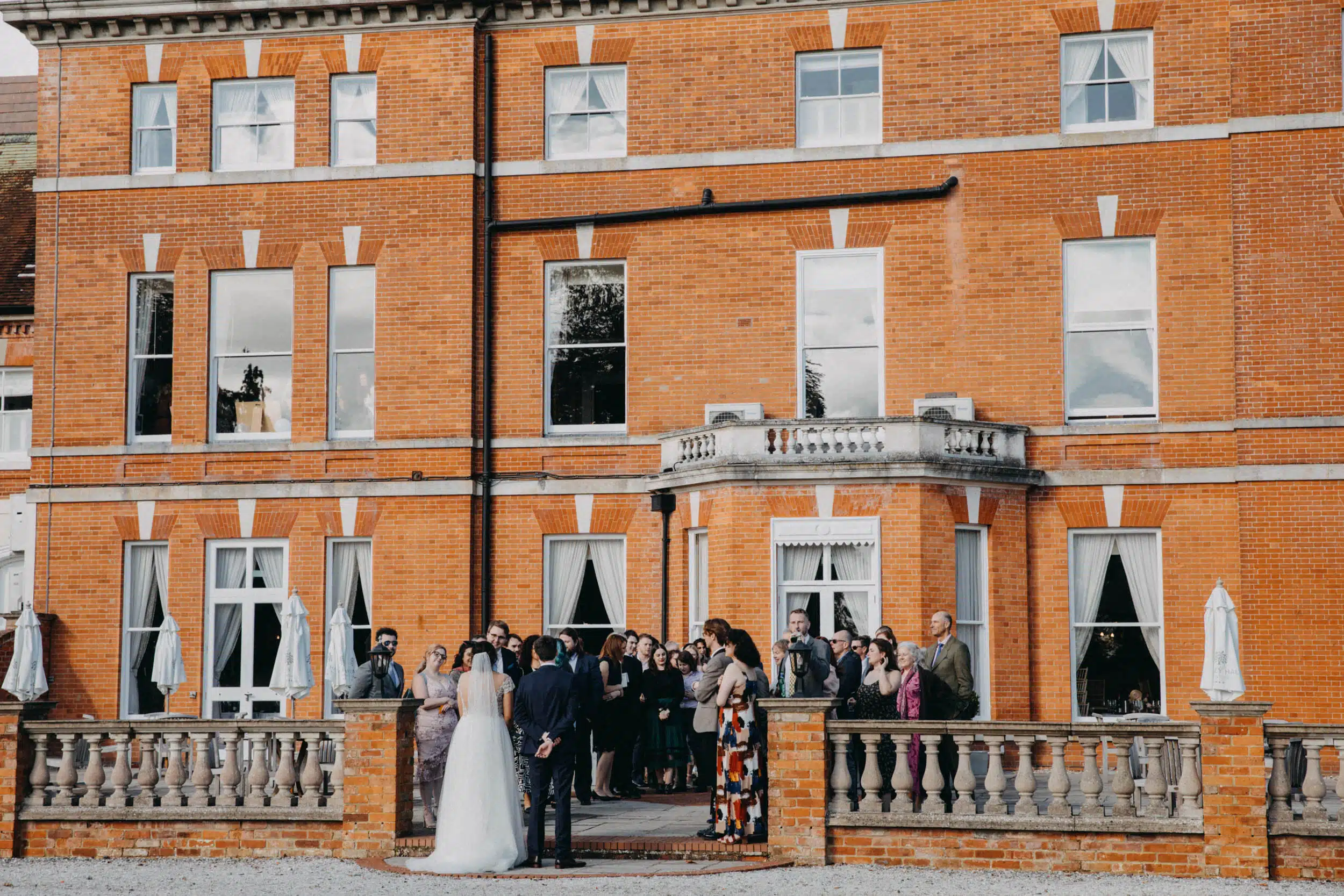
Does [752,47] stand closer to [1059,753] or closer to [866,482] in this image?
[866,482]

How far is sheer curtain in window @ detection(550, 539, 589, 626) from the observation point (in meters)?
23.2

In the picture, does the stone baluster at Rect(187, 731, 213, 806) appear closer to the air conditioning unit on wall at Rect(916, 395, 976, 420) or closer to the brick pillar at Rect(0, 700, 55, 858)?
the brick pillar at Rect(0, 700, 55, 858)

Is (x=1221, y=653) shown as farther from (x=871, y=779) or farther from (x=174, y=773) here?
(x=174, y=773)

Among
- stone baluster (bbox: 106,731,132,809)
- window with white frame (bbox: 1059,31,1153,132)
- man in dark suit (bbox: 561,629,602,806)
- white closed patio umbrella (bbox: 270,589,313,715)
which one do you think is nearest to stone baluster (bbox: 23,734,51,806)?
stone baluster (bbox: 106,731,132,809)

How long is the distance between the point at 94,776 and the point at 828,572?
9.21m

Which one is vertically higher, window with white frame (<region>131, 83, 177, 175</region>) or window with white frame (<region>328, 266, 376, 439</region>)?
window with white frame (<region>131, 83, 177, 175</region>)

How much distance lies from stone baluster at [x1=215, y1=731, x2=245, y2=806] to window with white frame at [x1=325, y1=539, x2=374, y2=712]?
7934 millimetres

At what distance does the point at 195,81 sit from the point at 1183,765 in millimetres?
17168

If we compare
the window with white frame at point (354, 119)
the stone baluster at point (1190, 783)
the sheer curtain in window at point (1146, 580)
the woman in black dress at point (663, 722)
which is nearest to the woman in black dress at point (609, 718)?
the woman in black dress at point (663, 722)

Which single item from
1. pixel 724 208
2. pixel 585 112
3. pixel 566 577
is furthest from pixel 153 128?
pixel 566 577

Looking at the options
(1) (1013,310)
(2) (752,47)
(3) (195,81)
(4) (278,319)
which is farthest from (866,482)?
(3) (195,81)

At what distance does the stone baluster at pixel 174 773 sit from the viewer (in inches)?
614

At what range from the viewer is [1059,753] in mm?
14008

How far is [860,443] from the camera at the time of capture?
21.0 m
